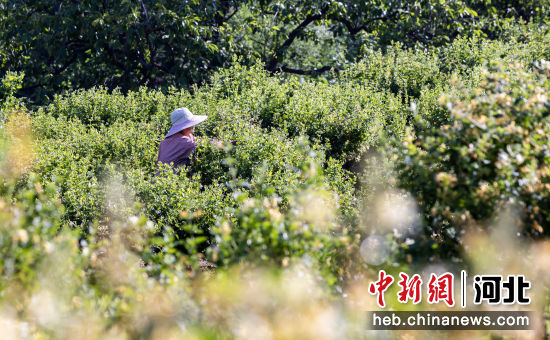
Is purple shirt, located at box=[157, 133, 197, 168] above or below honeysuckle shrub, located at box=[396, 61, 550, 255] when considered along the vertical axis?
above

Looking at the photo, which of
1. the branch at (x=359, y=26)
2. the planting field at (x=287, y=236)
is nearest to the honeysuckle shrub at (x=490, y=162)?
the planting field at (x=287, y=236)

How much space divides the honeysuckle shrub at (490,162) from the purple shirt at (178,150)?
3183mm

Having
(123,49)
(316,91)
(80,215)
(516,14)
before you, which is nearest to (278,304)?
(80,215)

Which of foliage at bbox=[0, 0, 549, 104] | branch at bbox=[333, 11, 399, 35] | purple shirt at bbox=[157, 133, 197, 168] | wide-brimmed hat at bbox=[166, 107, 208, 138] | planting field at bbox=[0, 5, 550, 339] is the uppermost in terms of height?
branch at bbox=[333, 11, 399, 35]

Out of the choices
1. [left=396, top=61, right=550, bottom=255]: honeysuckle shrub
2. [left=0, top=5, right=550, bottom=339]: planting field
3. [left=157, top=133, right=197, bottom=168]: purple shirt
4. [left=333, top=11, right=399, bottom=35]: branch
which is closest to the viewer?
[left=0, top=5, right=550, bottom=339]: planting field

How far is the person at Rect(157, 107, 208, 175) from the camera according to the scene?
6.05 m

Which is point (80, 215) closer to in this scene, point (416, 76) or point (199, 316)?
point (199, 316)

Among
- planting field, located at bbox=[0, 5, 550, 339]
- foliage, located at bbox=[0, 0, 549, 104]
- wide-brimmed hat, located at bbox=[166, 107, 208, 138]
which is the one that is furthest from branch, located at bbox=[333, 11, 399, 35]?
planting field, located at bbox=[0, 5, 550, 339]

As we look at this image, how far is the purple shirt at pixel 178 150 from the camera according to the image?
605 centimetres

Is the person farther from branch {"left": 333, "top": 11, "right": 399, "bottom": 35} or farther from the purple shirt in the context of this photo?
branch {"left": 333, "top": 11, "right": 399, "bottom": 35}

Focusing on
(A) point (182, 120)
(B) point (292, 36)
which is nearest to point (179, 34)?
(B) point (292, 36)

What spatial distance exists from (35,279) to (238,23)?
985cm

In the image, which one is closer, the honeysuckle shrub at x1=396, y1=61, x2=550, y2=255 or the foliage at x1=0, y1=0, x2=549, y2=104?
the honeysuckle shrub at x1=396, y1=61, x2=550, y2=255

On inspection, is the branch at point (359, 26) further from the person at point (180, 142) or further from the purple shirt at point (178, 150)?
the purple shirt at point (178, 150)
